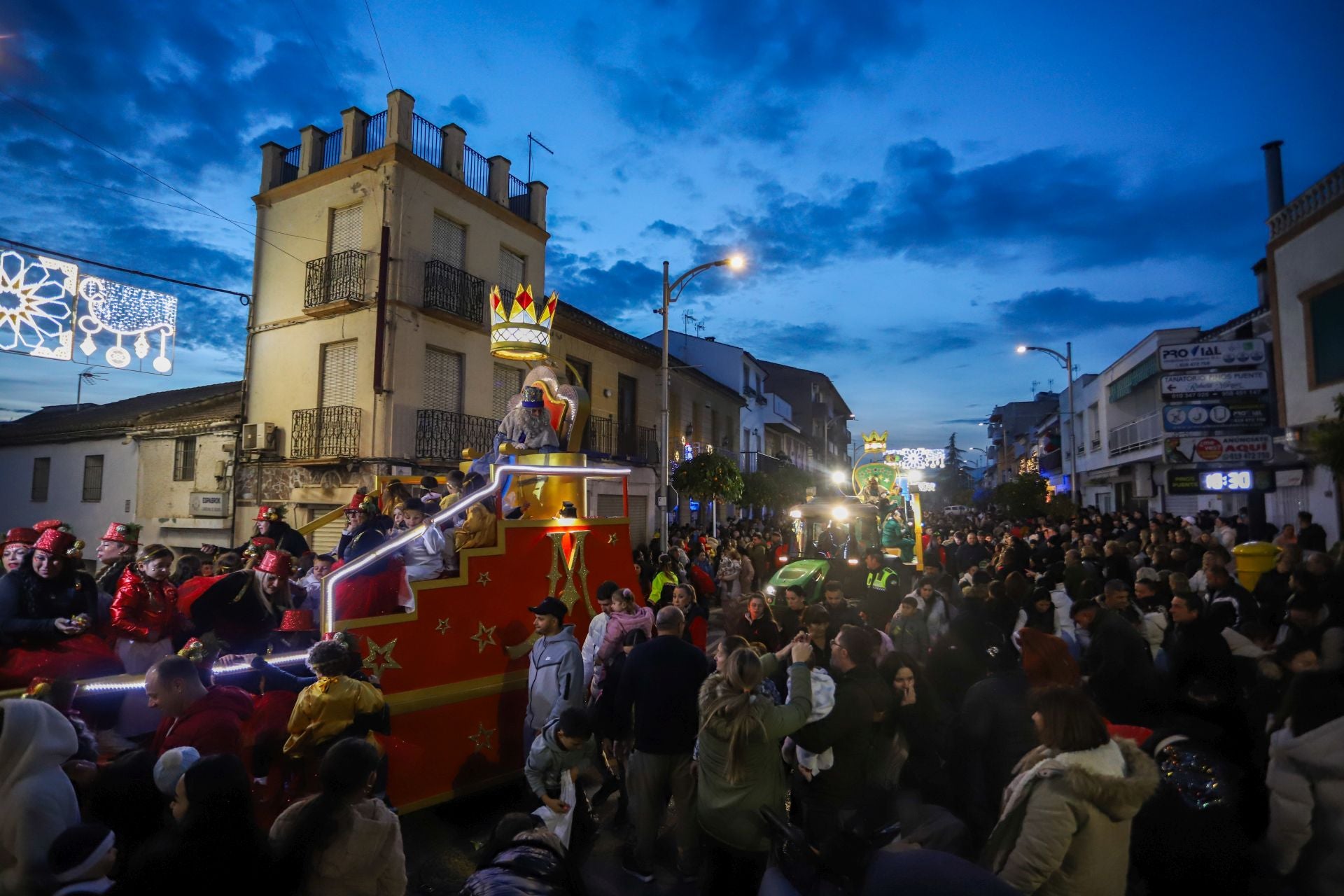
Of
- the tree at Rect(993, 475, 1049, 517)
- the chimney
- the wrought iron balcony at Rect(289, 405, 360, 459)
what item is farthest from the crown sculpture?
the tree at Rect(993, 475, 1049, 517)

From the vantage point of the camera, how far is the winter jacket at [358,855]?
7.80 feet

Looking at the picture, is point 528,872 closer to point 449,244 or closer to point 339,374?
point 339,374

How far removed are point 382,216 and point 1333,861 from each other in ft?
55.8

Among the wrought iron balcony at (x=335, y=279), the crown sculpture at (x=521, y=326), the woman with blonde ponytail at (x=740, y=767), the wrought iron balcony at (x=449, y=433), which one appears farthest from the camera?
the wrought iron balcony at (x=449, y=433)

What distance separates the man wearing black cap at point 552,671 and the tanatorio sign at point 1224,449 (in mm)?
14944

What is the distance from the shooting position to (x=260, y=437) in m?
15.9

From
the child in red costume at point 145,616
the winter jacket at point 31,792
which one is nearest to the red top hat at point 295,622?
the child in red costume at point 145,616

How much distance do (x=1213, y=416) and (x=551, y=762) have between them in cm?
1672

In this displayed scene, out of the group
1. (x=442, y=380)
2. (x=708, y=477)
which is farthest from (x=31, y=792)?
(x=708, y=477)

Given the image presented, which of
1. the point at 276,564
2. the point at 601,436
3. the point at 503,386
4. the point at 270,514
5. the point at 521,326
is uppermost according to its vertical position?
the point at 503,386

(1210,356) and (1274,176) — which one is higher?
(1274,176)

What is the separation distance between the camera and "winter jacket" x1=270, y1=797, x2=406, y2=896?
2.38 m

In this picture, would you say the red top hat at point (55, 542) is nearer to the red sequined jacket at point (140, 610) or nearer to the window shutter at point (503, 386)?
the red sequined jacket at point (140, 610)

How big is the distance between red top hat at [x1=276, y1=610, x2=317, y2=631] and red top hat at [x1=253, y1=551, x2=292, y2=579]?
0.29 meters
